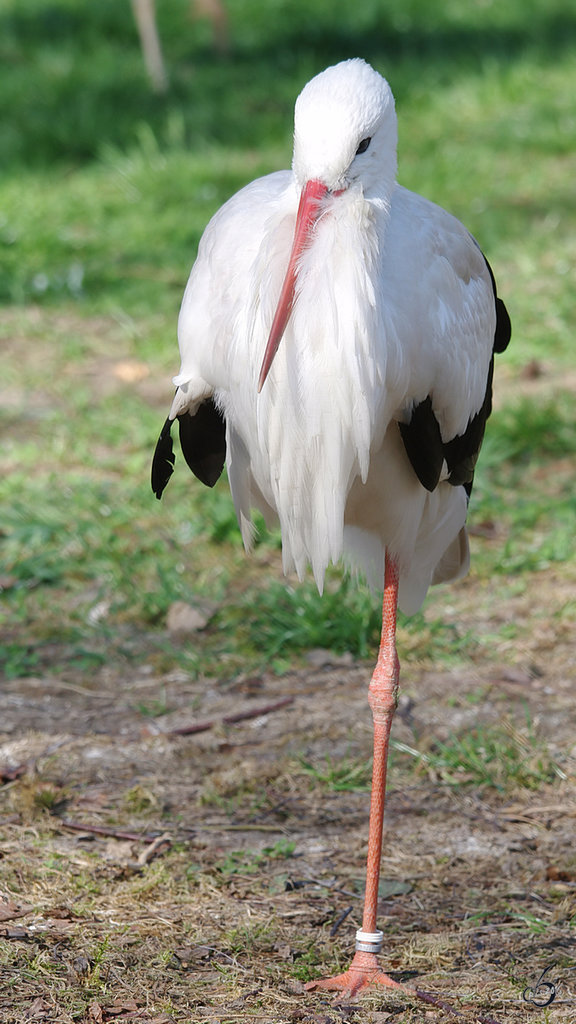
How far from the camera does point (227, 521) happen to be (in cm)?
401

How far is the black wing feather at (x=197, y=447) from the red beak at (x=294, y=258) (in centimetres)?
54

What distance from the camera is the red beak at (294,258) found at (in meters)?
A: 2.00

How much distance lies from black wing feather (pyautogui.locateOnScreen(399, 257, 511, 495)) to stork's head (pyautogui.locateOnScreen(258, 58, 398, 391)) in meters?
0.42

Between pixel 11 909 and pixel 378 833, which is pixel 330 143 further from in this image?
pixel 11 909

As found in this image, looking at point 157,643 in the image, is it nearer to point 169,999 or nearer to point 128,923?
point 128,923

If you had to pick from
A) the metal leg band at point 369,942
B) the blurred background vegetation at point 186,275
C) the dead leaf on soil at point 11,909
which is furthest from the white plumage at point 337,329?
the blurred background vegetation at point 186,275

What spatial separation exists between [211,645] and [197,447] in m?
0.99

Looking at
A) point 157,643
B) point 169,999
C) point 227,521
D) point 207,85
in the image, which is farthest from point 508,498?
point 207,85

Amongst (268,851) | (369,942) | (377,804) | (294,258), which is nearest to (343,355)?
(294,258)

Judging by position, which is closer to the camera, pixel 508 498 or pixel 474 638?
pixel 474 638

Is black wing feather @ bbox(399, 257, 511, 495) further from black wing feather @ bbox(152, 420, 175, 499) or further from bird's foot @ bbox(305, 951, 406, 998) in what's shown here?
bird's foot @ bbox(305, 951, 406, 998)

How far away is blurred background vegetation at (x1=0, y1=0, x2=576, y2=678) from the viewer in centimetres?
366

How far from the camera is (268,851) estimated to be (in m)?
2.74

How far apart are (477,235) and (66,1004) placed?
478 centimetres
